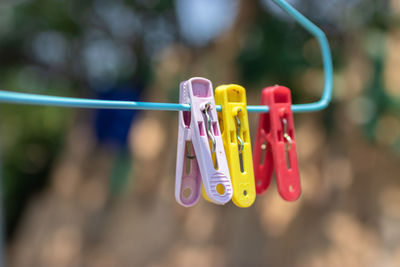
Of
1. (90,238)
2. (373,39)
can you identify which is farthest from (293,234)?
(90,238)

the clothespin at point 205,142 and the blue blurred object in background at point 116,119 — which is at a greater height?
the blue blurred object in background at point 116,119

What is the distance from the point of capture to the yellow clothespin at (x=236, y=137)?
26.6 inches

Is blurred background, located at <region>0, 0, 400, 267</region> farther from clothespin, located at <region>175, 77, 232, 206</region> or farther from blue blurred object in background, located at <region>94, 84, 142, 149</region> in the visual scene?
clothespin, located at <region>175, 77, 232, 206</region>

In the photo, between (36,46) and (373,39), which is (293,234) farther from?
(36,46)

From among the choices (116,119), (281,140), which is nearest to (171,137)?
(116,119)

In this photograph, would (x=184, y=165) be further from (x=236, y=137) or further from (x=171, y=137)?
(x=171, y=137)

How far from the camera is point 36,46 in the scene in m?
4.59

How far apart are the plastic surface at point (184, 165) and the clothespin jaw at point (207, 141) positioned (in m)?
0.01

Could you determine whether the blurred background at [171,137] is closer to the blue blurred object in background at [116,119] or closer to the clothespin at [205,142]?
the blue blurred object in background at [116,119]

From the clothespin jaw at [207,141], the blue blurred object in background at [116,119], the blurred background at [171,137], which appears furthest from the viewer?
the blue blurred object in background at [116,119]

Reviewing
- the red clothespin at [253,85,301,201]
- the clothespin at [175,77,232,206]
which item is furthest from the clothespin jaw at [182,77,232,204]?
the red clothespin at [253,85,301,201]

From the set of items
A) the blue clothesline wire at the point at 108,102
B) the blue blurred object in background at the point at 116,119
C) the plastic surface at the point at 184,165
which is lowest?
the plastic surface at the point at 184,165

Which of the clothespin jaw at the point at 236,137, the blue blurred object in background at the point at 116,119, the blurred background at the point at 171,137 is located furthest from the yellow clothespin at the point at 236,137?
the blue blurred object in background at the point at 116,119

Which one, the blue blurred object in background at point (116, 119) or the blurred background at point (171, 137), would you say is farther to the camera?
the blue blurred object in background at point (116, 119)
